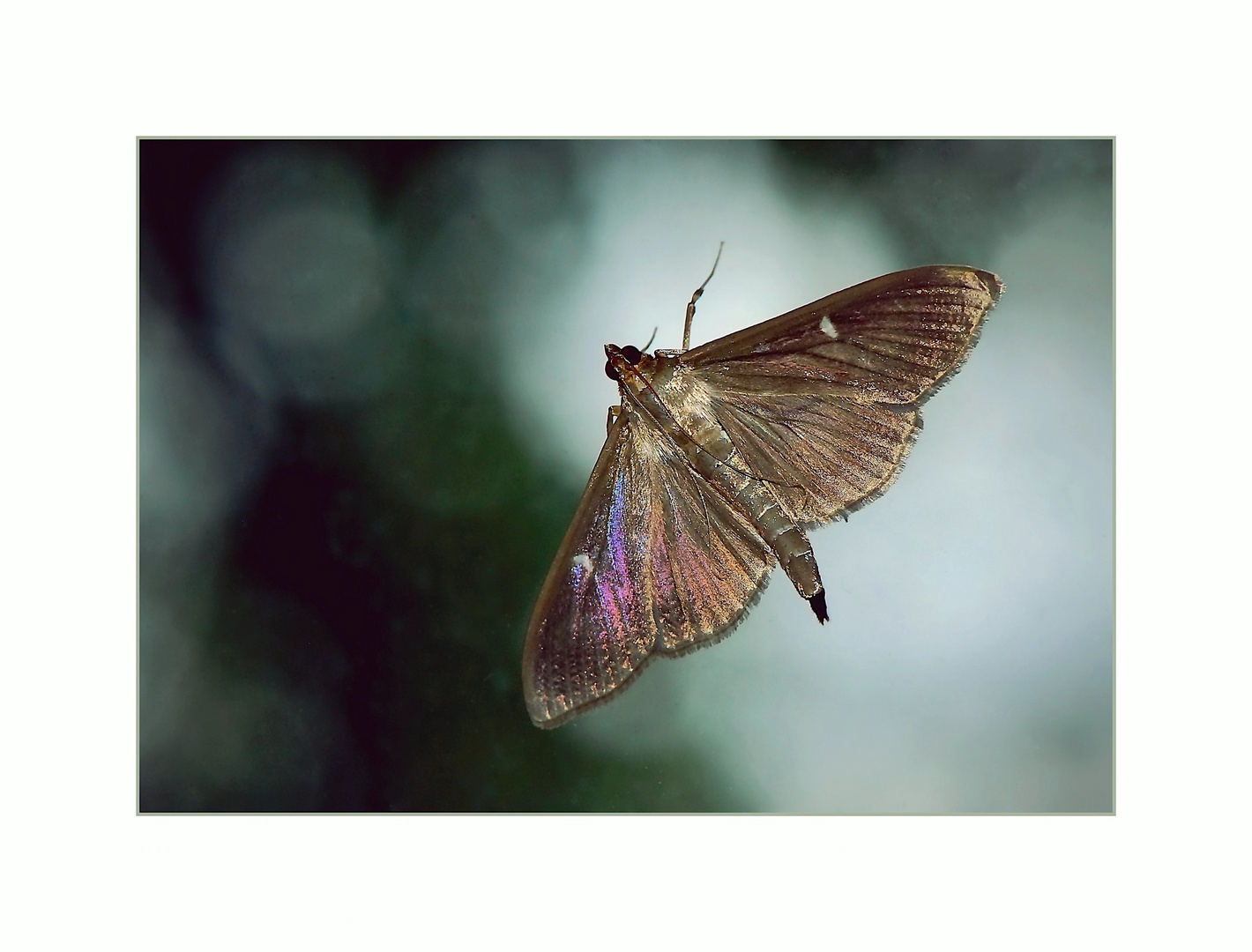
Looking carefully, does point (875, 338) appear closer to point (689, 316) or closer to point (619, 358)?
point (689, 316)

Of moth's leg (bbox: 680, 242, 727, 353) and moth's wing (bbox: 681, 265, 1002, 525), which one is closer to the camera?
moth's wing (bbox: 681, 265, 1002, 525)

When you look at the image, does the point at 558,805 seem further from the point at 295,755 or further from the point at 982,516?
the point at 982,516

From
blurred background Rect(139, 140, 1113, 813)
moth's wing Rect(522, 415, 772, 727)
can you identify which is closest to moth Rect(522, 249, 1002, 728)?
moth's wing Rect(522, 415, 772, 727)

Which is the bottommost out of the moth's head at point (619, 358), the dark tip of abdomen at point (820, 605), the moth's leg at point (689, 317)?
the dark tip of abdomen at point (820, 605)

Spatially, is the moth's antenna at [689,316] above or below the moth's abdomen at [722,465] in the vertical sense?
above

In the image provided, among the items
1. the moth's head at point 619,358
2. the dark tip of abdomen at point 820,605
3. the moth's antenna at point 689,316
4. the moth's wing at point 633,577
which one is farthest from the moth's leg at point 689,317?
the dark tip of abdomen at point 820,605

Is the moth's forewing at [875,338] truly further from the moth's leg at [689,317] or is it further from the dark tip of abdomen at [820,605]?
the dark tip of abdomen at [820,605]

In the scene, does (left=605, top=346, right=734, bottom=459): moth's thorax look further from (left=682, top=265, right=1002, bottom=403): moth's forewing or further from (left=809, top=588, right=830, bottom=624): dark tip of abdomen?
(left=809, top=588, right=830, bottom=624): dark tip of abdomen

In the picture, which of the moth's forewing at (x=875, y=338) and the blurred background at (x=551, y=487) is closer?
the moth's forewing at (x=875, y=338)
